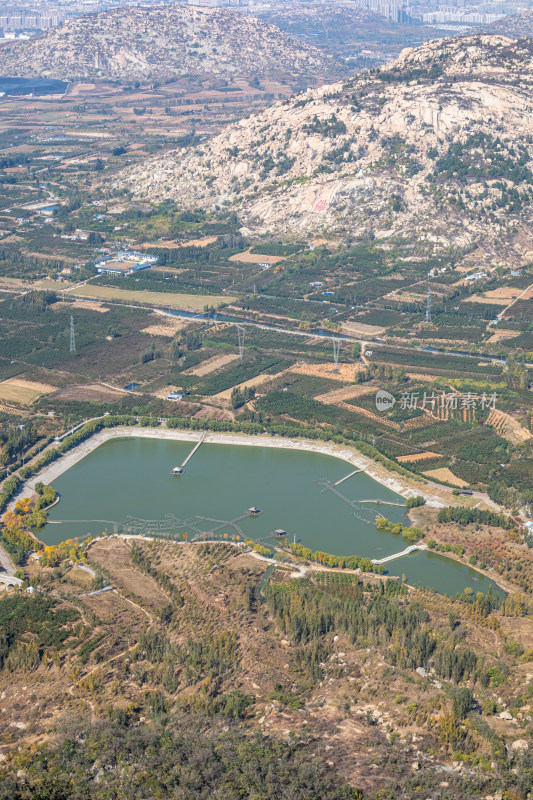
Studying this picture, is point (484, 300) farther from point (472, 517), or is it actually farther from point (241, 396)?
point (472, 517)

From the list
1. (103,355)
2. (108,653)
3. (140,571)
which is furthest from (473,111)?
(108,653)

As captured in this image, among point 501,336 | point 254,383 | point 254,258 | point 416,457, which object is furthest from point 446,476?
point 254,258

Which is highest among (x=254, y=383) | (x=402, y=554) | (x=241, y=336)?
(x=241, y=336)

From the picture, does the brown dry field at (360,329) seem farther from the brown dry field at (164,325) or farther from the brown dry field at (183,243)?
the brown dry field at (183,243)

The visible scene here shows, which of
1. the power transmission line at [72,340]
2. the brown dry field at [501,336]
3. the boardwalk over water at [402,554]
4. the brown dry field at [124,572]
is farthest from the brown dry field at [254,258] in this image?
the brown dry field at [124,572]

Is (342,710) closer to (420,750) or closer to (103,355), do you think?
(420,750)

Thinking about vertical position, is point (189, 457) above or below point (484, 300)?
below

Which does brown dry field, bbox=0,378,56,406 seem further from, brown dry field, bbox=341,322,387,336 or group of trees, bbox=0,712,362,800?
group of trees, bbox=0,712,362,800
